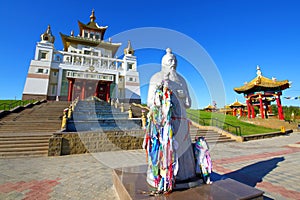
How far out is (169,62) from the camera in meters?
2.54

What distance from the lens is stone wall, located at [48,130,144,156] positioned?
22.4ft

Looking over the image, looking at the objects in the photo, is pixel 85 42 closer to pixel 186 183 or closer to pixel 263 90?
pixel 263 90

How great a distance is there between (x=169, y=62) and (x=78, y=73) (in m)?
22.5

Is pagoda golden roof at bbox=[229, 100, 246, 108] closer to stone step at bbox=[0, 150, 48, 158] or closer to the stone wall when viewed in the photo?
the stone wall

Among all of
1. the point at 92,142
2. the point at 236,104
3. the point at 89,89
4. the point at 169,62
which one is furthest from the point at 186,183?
the point at 236,104

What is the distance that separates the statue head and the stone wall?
244 inches

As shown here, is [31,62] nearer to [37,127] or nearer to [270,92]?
[37,127]

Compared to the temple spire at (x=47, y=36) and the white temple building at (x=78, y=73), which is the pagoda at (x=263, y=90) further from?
the temple spire at (x=47, y=36)

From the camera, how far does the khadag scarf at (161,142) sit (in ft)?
6.98

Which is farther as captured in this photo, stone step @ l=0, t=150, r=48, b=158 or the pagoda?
the pagoda

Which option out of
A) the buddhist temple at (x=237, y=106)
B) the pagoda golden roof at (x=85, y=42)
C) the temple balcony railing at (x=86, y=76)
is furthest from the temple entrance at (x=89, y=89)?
the buddhist temple at (x=237, y=106)

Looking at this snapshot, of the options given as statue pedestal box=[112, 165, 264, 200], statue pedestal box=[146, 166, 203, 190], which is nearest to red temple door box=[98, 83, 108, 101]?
statue pedestal box=[112, 165, 264, 200]

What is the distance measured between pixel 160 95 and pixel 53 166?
198 inches

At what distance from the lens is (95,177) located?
A: 4.10 m
